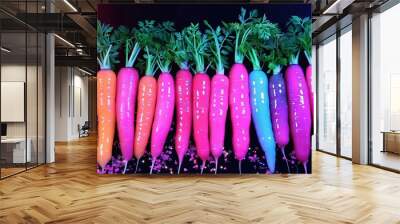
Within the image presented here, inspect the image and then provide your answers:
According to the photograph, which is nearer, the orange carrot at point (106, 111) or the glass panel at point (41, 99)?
the orange carrot at point (106, 111)

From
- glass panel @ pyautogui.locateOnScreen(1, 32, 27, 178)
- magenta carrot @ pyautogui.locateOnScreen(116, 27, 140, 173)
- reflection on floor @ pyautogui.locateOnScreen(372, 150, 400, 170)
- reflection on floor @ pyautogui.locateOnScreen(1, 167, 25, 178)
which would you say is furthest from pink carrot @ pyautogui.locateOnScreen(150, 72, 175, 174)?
reflection on floor @ pyautogui.locateOnScreen(372, 150, 400, 170)

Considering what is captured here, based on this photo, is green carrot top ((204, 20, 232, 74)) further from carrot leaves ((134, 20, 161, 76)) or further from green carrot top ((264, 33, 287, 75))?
carrot leaves ((134, 20, 161, 76))

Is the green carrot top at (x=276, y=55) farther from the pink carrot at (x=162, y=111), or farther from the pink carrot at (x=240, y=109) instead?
the pink carrot at (x=162, y=111)

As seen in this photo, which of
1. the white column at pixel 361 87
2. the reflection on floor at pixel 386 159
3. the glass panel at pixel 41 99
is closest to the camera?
the reflection on floor at pixel 386 159

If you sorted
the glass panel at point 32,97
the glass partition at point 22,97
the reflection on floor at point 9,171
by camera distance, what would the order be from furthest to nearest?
the glass panel at point 32,97 → the glass partition at point 22,97 → the reflection on floor at point 9,171

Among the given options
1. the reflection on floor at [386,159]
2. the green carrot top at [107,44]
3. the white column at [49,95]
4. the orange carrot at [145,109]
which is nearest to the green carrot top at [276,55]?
Result: the orange carrot at [145,109]

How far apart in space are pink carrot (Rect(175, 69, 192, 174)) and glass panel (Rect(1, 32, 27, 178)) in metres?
3.09

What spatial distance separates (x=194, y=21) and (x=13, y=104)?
412 cm

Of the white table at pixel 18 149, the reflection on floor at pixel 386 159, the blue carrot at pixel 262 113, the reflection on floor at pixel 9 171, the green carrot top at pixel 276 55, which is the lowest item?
the reflection on floor at pixel 9 171

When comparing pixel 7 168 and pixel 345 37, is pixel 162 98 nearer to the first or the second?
pixel 7 168

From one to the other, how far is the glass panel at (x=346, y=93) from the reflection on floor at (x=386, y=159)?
84 centimetres

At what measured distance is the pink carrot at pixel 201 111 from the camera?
20.4 ft

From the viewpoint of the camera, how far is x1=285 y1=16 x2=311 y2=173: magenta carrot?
6176 mm

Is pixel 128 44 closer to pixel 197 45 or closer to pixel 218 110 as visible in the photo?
pixel 197 45
